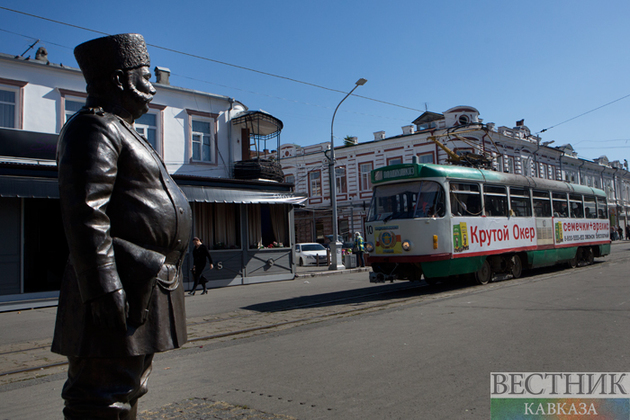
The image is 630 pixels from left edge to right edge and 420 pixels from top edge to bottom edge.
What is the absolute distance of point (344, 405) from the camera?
429 centimetres

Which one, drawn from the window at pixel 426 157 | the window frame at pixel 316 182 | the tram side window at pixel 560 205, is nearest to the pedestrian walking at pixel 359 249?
the tram side window at pixel 560 205

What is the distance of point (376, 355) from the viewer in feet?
19.9

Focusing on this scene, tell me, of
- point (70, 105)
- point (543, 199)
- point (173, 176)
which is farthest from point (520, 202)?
point (70, 105)

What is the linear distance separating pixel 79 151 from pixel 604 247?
78.7 feet

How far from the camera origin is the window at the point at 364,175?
40.0 m

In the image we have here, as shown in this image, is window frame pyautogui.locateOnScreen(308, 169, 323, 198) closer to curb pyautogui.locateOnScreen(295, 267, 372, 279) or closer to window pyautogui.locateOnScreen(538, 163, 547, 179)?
curb pyautogui.locateOnScreen(295, 267, 372, 279)

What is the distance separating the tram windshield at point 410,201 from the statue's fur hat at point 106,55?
10716 mm

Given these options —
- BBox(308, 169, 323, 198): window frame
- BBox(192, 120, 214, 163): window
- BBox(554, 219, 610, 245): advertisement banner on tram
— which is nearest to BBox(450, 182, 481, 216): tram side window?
BBox(554, 219, 610, 245): advertisement banner on tram

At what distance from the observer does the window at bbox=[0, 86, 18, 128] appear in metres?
14.8

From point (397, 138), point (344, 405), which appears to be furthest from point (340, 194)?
Answer: point (344, 405)

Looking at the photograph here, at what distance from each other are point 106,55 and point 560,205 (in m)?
18.7

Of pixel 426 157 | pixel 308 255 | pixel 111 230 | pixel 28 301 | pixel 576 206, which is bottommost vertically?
pixel 28 301

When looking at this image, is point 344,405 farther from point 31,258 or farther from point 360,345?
point 31,258

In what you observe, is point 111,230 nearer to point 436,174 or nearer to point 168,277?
point 168,277
